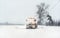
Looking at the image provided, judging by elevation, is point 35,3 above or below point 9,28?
above

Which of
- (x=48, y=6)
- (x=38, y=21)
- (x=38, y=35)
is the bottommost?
(x=38, y=35)

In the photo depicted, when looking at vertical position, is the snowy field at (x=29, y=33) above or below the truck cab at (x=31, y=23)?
below

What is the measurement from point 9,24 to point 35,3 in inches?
11.7

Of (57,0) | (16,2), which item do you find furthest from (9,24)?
(57,0)

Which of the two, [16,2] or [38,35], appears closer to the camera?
[38,35]

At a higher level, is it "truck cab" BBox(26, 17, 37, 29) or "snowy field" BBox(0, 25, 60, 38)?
"truck cab" BBox(26, 17, 37, 29)

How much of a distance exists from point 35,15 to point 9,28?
0.25 meters

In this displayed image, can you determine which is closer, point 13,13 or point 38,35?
point 38,35

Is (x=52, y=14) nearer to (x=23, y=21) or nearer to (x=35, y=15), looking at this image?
(x=35, y=15)

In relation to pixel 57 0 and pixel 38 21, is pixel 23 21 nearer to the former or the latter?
pixel 38 21

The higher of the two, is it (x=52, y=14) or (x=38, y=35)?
(x=52, y=14)

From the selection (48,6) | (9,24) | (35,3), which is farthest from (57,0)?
(9,24)

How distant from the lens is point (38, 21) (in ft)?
3.57

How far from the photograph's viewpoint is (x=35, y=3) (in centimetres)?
109
